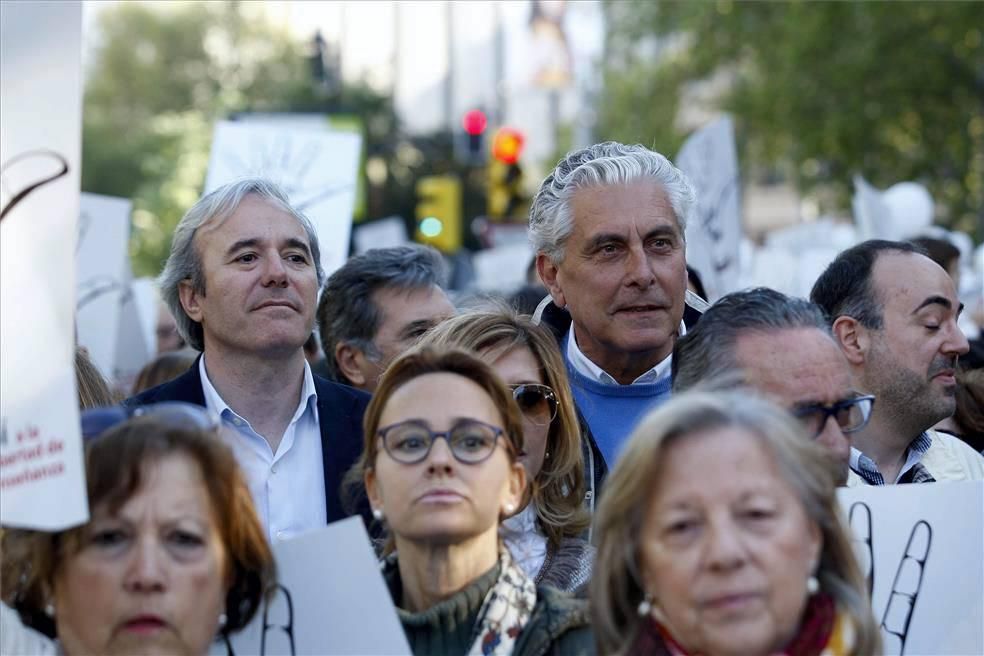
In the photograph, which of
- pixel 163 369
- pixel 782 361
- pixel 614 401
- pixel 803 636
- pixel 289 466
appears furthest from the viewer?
pixel 163 369

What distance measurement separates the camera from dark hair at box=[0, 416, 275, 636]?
323 centimetres

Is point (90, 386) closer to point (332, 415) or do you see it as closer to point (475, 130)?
point (332, 415)

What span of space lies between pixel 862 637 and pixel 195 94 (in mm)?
65795

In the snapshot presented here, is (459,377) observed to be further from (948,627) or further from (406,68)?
(406,68)

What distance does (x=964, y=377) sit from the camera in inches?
232

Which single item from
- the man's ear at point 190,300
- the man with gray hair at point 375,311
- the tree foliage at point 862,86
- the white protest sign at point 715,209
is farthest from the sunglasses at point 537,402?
the tree foliage at point 862,86

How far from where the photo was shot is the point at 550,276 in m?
5.19

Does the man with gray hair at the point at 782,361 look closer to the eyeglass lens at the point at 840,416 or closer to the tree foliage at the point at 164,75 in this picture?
the eyeglass lens at the point at 840,416

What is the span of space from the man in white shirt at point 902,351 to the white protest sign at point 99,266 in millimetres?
3991

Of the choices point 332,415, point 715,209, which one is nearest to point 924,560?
point 332,415

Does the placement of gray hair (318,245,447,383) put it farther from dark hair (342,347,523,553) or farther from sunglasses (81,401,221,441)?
sunglasses (81,401,221,441)

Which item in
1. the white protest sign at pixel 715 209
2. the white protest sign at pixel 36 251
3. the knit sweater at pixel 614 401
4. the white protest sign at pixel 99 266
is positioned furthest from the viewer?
the white protest sign at pixel 99 266

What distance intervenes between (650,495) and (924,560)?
2.91ft

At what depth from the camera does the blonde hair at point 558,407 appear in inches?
165
